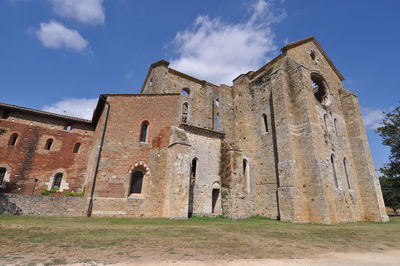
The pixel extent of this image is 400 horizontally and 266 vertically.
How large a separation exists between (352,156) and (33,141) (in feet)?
91.9

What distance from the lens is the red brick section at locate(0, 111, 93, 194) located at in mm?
15508

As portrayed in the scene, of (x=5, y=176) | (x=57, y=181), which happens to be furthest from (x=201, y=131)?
(x=5, y=176)

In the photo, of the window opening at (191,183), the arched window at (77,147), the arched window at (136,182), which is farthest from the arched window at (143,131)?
the arched window at (77,147)

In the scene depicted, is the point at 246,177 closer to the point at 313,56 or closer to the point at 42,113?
the point at 313,56

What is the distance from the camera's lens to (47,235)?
657cm

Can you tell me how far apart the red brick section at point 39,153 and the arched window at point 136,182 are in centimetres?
625

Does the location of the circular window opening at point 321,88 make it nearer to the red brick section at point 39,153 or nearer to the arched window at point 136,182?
the arched window at point 136,182

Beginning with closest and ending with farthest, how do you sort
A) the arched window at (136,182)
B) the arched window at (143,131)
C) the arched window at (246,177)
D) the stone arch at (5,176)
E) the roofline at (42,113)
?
the arched window at (136,182) < the stone arch at (5,176) < the arched window at (143,131) < the roofline at (42,113) < the arched window at (246,177)

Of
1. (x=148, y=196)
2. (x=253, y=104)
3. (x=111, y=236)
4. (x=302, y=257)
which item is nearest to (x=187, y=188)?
(x=148, y=196)

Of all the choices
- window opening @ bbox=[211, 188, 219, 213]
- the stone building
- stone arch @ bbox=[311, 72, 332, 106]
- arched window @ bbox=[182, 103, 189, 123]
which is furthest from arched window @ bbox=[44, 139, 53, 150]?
stone arch @ bbox=[311, 72, 332, 106]

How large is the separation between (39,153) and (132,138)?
8137 millimetres

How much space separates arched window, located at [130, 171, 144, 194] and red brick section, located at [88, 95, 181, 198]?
64 centimetres

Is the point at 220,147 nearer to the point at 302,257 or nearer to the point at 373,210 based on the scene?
the point at 302,257

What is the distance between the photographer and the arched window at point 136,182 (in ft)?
46.5
